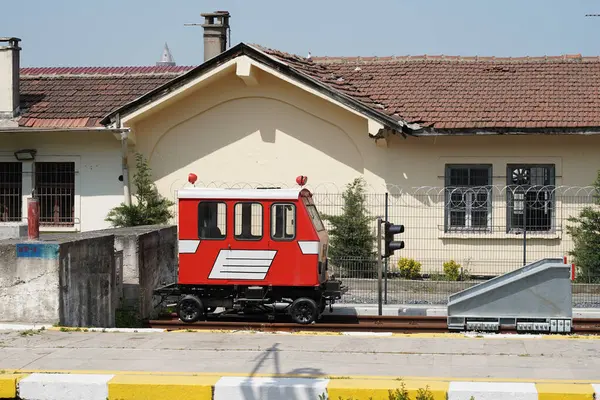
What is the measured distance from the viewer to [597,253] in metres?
20.2

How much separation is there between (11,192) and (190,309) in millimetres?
9655

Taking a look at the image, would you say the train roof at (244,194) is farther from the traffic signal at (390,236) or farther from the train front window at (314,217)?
the traffic signal at (390,236)

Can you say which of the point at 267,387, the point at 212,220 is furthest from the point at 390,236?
the point at 267,387

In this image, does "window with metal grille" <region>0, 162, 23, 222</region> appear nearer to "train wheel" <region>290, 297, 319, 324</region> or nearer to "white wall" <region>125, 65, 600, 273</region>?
"white wall" <region>125, 65, 600, 273</region>

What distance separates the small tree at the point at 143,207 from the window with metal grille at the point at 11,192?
2.49 m

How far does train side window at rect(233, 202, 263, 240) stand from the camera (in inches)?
639

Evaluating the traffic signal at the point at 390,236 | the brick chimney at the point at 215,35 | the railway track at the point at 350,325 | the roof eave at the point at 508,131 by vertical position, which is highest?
the brick chimney at the point at 215,35

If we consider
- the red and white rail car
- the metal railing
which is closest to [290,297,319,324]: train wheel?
the red and white rail car

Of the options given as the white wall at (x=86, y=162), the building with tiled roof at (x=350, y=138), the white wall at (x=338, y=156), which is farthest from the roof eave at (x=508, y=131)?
the white wall at (x=86, y=162)

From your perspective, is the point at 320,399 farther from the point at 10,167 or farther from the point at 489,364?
the point at 10,167

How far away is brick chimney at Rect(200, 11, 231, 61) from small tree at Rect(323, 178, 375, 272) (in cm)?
723

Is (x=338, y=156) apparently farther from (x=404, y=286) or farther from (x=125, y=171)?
(x=125, y=171)

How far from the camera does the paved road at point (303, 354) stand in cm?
965

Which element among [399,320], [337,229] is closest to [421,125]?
[337,229]
